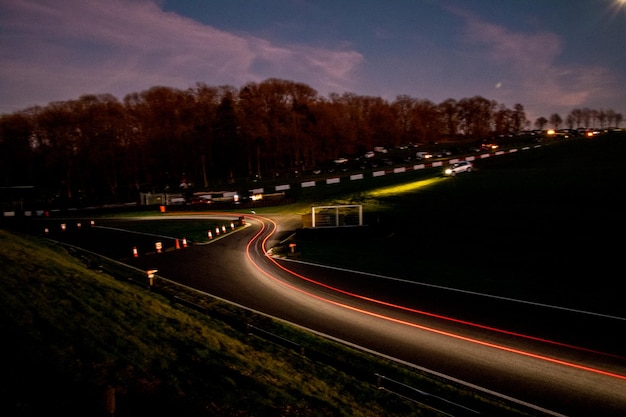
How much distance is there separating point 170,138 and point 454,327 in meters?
78.1

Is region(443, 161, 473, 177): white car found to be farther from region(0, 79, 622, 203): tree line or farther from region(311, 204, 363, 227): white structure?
region(0, 79, 622, 203): tree line

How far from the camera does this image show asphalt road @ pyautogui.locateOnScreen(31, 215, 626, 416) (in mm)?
11297

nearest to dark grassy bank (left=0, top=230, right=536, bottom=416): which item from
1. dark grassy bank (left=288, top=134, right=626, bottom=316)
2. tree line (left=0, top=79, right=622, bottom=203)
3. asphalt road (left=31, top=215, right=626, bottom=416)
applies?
asphalt road (left=31, top=215, right=626, bottom=416)

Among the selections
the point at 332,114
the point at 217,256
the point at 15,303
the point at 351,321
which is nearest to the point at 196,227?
the point at 217,256

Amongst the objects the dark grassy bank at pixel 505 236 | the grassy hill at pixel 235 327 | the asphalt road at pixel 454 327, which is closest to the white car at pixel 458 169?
the dark grassy bank at pixel 505 236

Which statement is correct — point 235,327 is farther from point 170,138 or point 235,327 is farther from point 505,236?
point 170,138

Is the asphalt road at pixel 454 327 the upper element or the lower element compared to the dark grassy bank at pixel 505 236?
lower

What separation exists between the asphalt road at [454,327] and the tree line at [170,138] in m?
55.5

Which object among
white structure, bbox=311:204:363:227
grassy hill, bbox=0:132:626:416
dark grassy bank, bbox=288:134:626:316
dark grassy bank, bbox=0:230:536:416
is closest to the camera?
dark grassy bank, bbox=0:230:536:416

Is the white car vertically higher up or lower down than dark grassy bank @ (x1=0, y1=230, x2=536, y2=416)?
higher up

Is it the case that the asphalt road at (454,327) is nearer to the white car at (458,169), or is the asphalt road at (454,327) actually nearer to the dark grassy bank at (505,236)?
the dark grassy bank at (505,236)

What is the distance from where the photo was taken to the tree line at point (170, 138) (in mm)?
70438

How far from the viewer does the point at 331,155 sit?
343 feet

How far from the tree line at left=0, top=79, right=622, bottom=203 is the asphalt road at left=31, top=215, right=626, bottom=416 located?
55.5 metres
